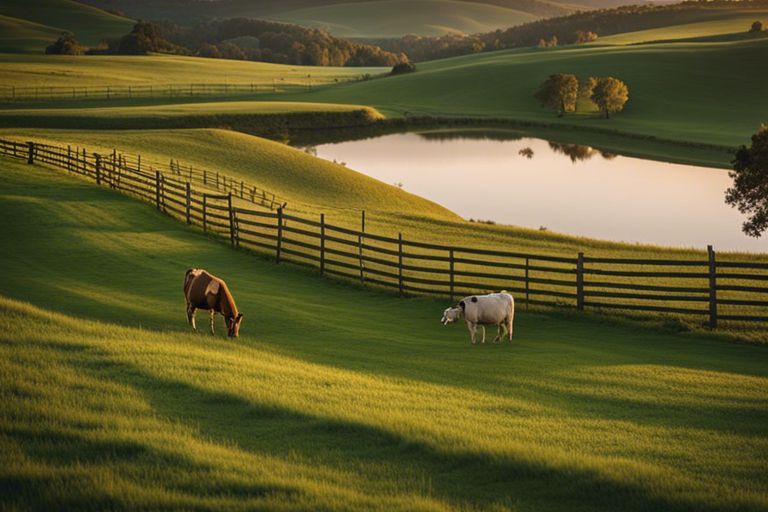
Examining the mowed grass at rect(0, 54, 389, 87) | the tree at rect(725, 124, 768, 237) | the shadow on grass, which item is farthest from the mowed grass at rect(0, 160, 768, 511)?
the mowed grass at rect(0, 54, 389, 87)

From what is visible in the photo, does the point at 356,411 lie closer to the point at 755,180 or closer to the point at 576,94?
the point at 755,180

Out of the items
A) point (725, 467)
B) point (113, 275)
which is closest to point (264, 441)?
point (725, 467)

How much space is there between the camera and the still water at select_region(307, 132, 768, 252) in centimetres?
4956

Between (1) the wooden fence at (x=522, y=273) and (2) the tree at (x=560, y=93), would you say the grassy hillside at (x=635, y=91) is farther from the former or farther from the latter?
(1) the wooden fence at (x=522, y=273)

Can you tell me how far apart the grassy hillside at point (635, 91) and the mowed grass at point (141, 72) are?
24769 mm

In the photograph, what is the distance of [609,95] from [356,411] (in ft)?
315

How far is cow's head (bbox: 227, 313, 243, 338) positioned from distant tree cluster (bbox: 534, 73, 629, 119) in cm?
9104

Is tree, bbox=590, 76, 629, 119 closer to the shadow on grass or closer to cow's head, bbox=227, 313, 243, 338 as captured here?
cow's head, bbox=227, 313, 243, 338

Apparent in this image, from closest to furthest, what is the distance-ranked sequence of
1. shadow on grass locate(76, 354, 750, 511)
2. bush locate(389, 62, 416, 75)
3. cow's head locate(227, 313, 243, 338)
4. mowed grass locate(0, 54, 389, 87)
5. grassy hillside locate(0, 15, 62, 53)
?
shadow on grass locate(76, 354, 750, 511) < cow's head locate(227, 313, 243, 338) < mowed grass locate(0, 54, 389, 87) < bush locate(389, 62, 416, 75) < grassy hillside locate(0, 15, 62, 53)

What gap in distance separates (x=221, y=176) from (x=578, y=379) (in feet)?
126


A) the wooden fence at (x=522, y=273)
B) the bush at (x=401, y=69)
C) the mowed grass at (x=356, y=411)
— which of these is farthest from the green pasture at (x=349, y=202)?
the bush at (x=401, y=69)

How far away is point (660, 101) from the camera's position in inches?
Result: 4277

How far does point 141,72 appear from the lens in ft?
449

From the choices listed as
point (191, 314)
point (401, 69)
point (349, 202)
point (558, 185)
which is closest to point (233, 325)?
point (191, 314)
